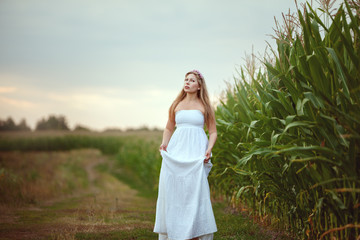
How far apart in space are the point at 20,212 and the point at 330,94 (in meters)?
6.38

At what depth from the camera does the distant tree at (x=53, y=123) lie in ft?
103

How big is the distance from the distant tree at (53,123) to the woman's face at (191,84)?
2755 cm

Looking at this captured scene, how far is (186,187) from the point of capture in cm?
385

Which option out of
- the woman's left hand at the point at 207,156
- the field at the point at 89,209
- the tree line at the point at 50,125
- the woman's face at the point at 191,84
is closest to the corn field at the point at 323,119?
the woman's left hand at the point at 207,156

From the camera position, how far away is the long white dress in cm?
376

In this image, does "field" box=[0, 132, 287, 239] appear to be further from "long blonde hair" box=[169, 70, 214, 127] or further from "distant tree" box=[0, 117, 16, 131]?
"distant tree" box=[0, 117, 16, 131]

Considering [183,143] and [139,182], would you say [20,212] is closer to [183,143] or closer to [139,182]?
[183,143]

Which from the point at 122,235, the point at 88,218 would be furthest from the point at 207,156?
the point at 88,218

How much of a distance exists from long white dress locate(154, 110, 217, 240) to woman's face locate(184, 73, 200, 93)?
283 millimetres

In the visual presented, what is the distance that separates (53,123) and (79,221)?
3110cm

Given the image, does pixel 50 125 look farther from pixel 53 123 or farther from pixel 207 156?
pixel 207 156

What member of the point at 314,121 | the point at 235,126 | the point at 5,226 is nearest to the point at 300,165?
the point at 314,121

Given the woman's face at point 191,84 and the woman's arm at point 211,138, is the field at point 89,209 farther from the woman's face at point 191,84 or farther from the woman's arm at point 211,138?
the woman's face at point 191,84

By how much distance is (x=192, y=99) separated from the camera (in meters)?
4.23
